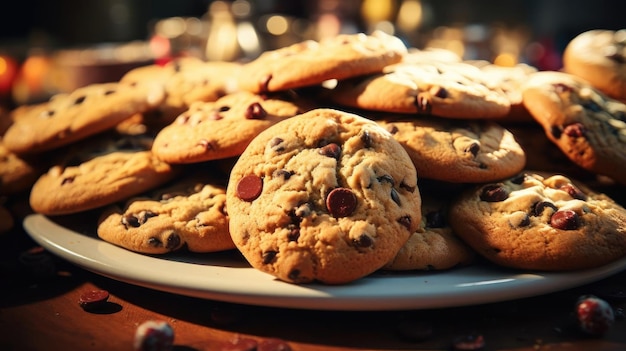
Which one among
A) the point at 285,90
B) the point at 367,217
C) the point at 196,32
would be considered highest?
the point at 285,90

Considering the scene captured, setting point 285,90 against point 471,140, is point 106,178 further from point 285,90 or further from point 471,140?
point 471,140

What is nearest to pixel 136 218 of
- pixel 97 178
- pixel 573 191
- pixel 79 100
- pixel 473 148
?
pixel 97 178

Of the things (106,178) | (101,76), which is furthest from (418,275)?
(101,76)

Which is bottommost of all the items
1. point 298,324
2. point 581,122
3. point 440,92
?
point 298,324

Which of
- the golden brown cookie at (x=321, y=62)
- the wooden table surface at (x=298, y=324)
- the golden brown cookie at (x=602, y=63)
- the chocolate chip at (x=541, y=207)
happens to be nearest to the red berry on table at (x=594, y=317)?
the wooden table surface at (x=298, y=324)

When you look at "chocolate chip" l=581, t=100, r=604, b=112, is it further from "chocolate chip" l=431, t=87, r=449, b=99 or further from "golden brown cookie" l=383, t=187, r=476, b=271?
"golden brown cookie" l=383, t=187, r=476, b=271

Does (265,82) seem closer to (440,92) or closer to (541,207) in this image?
(440,92)
